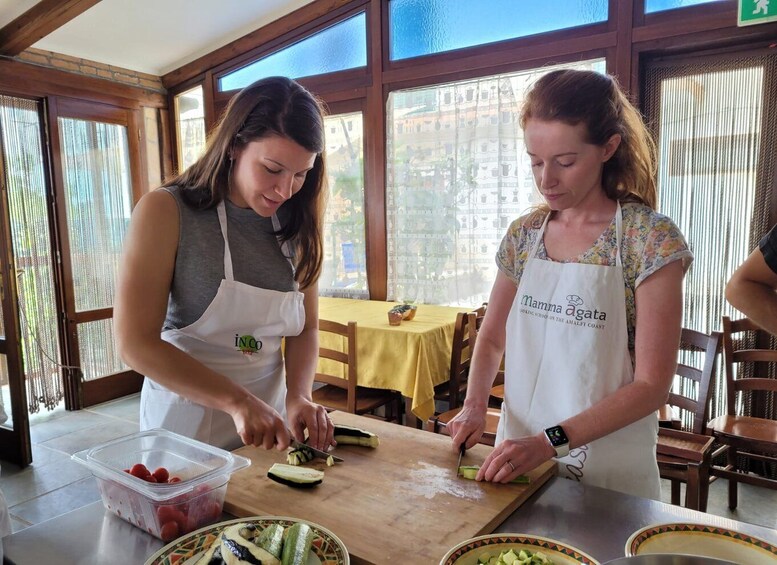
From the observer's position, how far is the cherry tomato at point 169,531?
36.9 inches

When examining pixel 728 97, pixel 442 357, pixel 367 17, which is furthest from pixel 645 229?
pixel 367 17

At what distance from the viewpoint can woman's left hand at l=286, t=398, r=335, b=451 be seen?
130cm

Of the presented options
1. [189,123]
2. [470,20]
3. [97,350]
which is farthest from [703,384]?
[189,123]

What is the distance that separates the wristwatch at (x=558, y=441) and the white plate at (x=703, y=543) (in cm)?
27

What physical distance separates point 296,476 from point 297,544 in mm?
272

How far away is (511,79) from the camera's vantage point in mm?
3682

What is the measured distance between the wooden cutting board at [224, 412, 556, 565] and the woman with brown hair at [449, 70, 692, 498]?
6 centimetres

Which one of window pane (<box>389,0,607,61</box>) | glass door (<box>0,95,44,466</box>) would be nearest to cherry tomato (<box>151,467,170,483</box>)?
window pane (<box>389,0,607,61</box>)

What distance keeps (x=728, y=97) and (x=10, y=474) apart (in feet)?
15.0

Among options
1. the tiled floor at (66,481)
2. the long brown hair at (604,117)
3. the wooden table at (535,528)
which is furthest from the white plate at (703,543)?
the tiled floor at (66,481)

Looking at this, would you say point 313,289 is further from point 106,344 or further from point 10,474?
point 106,344

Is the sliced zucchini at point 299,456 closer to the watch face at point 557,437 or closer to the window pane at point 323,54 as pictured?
the watch face at point 557,437

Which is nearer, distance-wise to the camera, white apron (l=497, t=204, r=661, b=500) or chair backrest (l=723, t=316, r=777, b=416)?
white apron (l=497, t=204, r=661, b=500)

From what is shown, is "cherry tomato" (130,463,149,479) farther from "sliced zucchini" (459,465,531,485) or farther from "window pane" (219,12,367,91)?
"window pane" (219,12,367,91)
